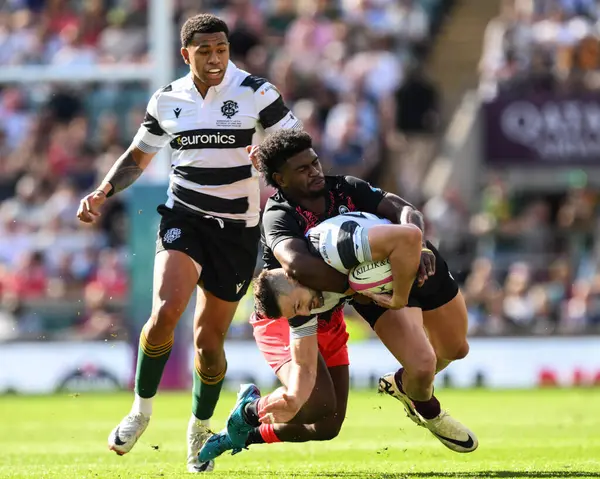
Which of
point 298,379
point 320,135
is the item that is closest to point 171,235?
point 298,379

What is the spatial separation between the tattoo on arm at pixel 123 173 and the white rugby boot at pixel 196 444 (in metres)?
1.69

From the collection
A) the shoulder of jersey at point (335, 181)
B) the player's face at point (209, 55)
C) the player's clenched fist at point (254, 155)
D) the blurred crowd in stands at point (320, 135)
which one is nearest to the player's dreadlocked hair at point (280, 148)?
the player's clenched fist at point (254, 155)

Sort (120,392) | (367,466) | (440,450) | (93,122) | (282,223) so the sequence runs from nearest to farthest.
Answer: (282,223) → (367,466) → (440,450) → (120,392) → (93,122)

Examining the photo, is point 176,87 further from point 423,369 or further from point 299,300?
point 423,369

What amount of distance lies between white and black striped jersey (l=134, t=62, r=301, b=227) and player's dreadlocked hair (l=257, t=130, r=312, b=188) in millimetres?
843

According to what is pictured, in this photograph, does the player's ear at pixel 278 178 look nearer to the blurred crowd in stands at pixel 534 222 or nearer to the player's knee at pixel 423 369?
the player's knee at pixel 423 369

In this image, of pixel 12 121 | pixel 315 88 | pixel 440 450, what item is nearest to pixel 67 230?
pixel 12 121

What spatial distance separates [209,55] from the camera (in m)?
8.94

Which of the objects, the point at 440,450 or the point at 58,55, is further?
the point at 58,55

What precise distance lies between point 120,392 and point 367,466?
29.4 ft

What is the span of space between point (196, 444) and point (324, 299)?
171 centimetres

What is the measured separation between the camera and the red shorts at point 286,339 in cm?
866

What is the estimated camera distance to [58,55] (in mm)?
20484

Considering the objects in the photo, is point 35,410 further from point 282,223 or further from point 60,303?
point 282,223
